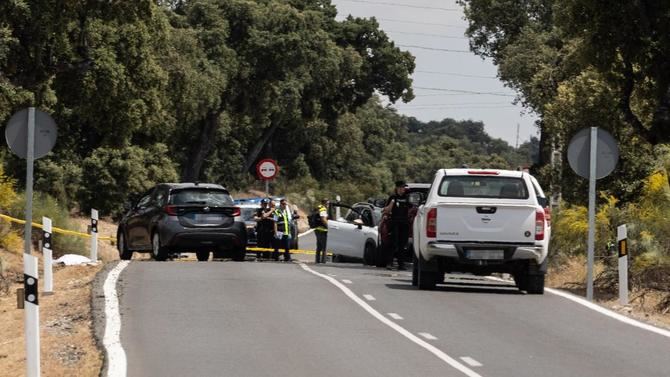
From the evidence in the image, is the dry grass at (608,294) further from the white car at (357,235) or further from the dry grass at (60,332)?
the dry grass at (60,332)

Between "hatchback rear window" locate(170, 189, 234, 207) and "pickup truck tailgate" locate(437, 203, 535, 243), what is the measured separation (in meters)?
→ 8.91

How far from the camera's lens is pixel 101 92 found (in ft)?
108

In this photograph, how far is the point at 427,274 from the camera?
68.6ft

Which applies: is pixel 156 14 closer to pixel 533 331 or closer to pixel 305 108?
pixel 533 331

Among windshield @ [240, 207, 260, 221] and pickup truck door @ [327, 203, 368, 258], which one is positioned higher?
windshield @ [240, 207, 260, 221]

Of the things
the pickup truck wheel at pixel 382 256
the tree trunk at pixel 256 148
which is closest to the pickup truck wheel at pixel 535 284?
the pickup truck wheel at pixel 382 256

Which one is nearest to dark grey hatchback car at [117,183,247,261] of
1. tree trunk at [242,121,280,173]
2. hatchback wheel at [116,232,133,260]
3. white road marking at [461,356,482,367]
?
hatchback wheel at [116,232,133,260]

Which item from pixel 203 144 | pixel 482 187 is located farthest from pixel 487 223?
pixel 203 144

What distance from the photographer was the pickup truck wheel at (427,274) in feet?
68.1

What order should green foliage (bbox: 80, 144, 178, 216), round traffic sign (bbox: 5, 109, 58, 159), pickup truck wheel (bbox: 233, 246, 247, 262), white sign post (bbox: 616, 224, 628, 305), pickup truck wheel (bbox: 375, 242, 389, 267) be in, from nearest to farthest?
1. round traffic sign (bbox: 5, 109, 58, 159)
2. white sign post (bbox: 616, 224, 628, 305)
3. pickup truck wheel (bbox: 375, 242, 389, 267)
4. pickup truck wheel (bbox: 233, 246, 247, 262)
5. green foliage (bbox: 80, 144, 178, 216)

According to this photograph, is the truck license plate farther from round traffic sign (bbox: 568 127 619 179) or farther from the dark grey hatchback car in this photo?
the dark grey hatchback car

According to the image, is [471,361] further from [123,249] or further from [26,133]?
[123,249]

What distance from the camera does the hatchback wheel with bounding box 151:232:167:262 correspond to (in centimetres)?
2786

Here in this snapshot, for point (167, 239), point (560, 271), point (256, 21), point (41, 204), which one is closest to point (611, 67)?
point (560, 271)
